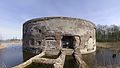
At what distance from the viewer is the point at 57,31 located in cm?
1603

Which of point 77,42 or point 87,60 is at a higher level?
point 77,42

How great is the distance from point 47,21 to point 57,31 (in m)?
1.69

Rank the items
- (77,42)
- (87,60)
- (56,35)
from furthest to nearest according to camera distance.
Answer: (77,42), (56,35), (87,60)

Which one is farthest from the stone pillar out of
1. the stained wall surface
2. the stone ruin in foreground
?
the stained wall surface

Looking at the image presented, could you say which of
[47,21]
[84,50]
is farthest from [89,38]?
[47,21]

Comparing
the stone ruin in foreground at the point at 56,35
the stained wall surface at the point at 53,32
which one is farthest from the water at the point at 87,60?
the stained wall surface at the point at 53,32

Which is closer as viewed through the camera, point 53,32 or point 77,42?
point 53,32

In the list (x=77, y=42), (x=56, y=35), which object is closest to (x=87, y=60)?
(x=77, y=42)

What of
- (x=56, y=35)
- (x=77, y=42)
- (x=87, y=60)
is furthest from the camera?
(x=77, y=42)

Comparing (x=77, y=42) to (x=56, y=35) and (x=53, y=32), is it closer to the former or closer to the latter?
(x=56, y=35)

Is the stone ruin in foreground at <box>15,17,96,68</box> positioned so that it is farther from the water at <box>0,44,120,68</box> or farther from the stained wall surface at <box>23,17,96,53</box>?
the water at <box>0,44,120,68</box>

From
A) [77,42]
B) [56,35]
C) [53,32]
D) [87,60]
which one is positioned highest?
[53,32]

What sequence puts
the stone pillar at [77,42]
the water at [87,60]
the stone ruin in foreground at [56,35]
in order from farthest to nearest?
the stone pillar at [77,42] < the stone ruin in foreground at [56,35] < the water at [87,60]

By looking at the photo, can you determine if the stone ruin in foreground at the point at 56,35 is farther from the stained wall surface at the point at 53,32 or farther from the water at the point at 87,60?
the water at the point at 87,60
